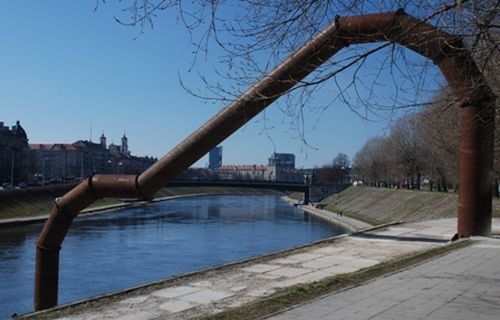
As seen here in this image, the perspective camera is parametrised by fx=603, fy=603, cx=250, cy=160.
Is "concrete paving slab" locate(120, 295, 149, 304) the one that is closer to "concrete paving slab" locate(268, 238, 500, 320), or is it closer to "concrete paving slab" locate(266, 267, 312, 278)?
"concrete paving slab" locate(266, 267, 312, 278)

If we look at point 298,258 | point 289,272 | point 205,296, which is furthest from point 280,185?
point 205,296

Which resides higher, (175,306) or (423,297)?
(423,297)

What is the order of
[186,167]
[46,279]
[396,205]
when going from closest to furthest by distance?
[186,167], [46,279], [396,205]

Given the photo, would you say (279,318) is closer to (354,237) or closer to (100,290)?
(354,237)

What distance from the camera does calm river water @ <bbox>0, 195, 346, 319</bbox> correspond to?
2392 centimetres

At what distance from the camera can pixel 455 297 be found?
8.30 m

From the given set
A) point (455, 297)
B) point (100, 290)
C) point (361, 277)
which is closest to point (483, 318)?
point (455, 297)

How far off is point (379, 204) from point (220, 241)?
31.7m

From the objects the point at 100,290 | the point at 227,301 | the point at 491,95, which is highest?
the point at 491,95

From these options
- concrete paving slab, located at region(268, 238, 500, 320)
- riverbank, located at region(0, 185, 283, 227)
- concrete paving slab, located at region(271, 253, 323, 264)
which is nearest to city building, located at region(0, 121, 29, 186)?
riverbank, located at region(0, 185, 283, 227)

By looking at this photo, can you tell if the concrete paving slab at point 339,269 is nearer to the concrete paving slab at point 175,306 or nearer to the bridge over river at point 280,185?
the concrete paving slab at point 175,306

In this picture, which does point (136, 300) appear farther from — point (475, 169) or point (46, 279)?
point (475, 169)

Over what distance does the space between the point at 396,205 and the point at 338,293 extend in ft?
182

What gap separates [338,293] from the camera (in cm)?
866
